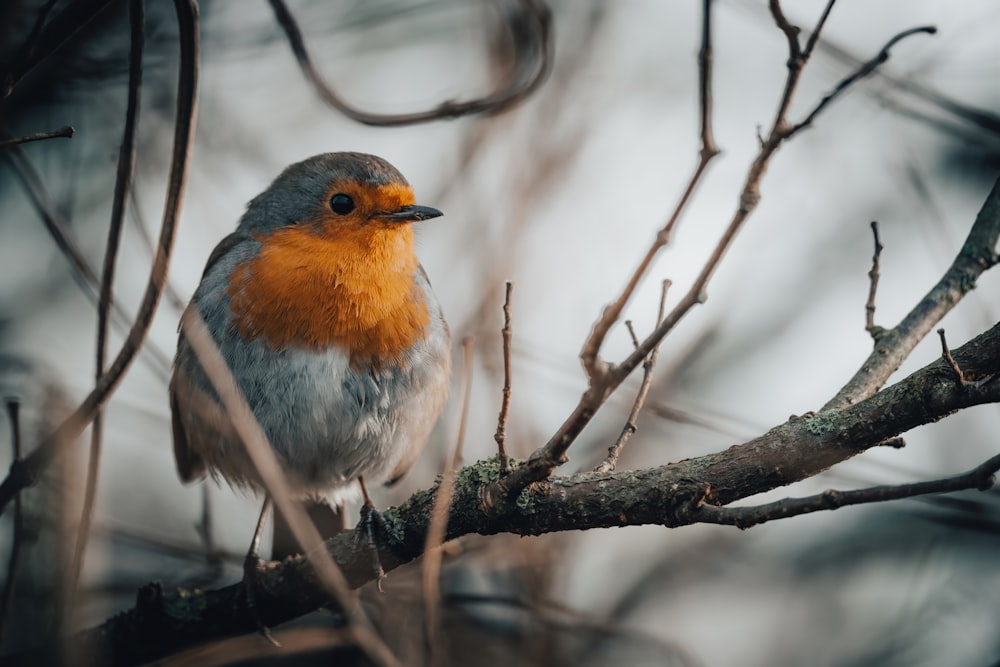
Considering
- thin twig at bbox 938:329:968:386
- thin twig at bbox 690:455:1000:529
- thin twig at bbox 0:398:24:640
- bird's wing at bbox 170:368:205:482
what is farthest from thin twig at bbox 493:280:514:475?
bird's wing at bbox 170:368:205:482

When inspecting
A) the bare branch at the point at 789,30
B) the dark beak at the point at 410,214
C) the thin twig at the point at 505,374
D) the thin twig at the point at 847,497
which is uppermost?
the dark beak at the point at 410,214

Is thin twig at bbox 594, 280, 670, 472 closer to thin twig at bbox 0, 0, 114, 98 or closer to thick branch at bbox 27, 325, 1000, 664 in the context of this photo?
thick branch at bbox 27, 325, 1000, 664

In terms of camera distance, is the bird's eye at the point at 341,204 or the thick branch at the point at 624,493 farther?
the bird's eye at the point at 341,204

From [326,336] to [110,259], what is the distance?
97 centimetres

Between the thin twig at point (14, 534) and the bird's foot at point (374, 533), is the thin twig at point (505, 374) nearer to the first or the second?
the bird's foot at point (374, 533)

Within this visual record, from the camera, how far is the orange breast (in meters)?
3.14

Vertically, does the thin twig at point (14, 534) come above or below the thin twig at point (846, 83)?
below

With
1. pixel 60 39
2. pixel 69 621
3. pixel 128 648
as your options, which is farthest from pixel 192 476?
pixel 60 39

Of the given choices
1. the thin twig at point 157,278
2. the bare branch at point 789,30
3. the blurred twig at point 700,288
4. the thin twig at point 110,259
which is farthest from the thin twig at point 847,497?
the thin twig at point 110,259

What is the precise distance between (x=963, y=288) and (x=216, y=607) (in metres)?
2.37

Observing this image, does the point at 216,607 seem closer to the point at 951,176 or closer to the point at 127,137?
the point at 127,137

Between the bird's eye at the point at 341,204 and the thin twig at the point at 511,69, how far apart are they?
0.53 metres

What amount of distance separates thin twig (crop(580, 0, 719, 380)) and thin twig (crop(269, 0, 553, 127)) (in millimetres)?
1535

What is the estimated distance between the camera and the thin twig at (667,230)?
1.38 m
